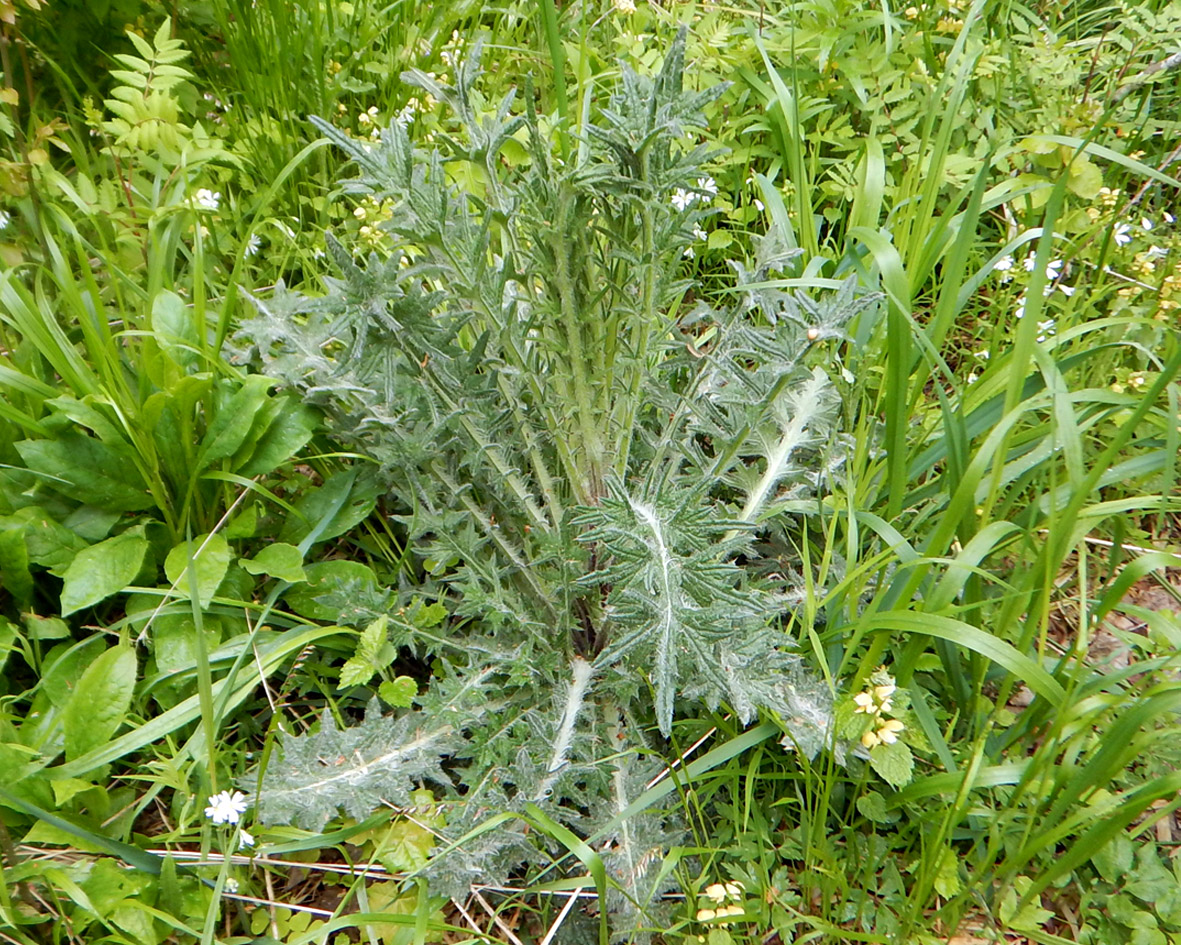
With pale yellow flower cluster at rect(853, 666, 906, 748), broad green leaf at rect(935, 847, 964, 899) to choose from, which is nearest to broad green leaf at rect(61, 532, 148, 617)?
pale yellow flower cluster at rect(853, 666, 906, 748)

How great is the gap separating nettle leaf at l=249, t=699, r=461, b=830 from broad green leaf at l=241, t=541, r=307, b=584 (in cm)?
32

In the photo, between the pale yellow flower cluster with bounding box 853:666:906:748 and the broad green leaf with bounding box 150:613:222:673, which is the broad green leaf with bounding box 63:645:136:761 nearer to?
the broad green leaf with bounding box 150:613:222:673

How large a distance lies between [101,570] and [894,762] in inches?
61.1

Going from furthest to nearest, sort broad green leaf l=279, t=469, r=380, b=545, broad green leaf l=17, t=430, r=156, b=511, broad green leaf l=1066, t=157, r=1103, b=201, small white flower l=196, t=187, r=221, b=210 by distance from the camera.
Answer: broad green leaf l=1066, t=157, r=1103, b=201 → small white flower l=196, t=187, r=221, b=210 → broad green leaf l=279, t=469, r=380, b=545 → broad green leaf l=17, t=430, r=156, b=511

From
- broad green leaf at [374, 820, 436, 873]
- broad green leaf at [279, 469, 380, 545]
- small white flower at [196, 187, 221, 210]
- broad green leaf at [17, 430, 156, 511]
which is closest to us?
broad green leaf at [374, 820, 436, 873]

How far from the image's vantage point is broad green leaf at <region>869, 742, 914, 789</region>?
153 centimetres

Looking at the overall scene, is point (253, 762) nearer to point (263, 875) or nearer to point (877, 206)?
point (263, 875)

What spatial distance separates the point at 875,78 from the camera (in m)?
2.83

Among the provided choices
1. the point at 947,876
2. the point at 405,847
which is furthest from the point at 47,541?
the point at 947,876

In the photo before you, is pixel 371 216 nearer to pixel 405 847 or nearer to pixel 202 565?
pixel 202 565

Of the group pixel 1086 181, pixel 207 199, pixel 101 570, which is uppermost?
pixel 1086 181

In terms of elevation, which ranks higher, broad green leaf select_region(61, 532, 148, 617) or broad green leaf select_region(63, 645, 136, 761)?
broad green leaf select_region(61, 532, 148, 617)

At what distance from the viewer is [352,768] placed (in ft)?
5.31

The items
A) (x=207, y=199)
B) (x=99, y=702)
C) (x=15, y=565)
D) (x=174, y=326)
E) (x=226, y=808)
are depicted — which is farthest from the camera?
(x=207, y=199)
